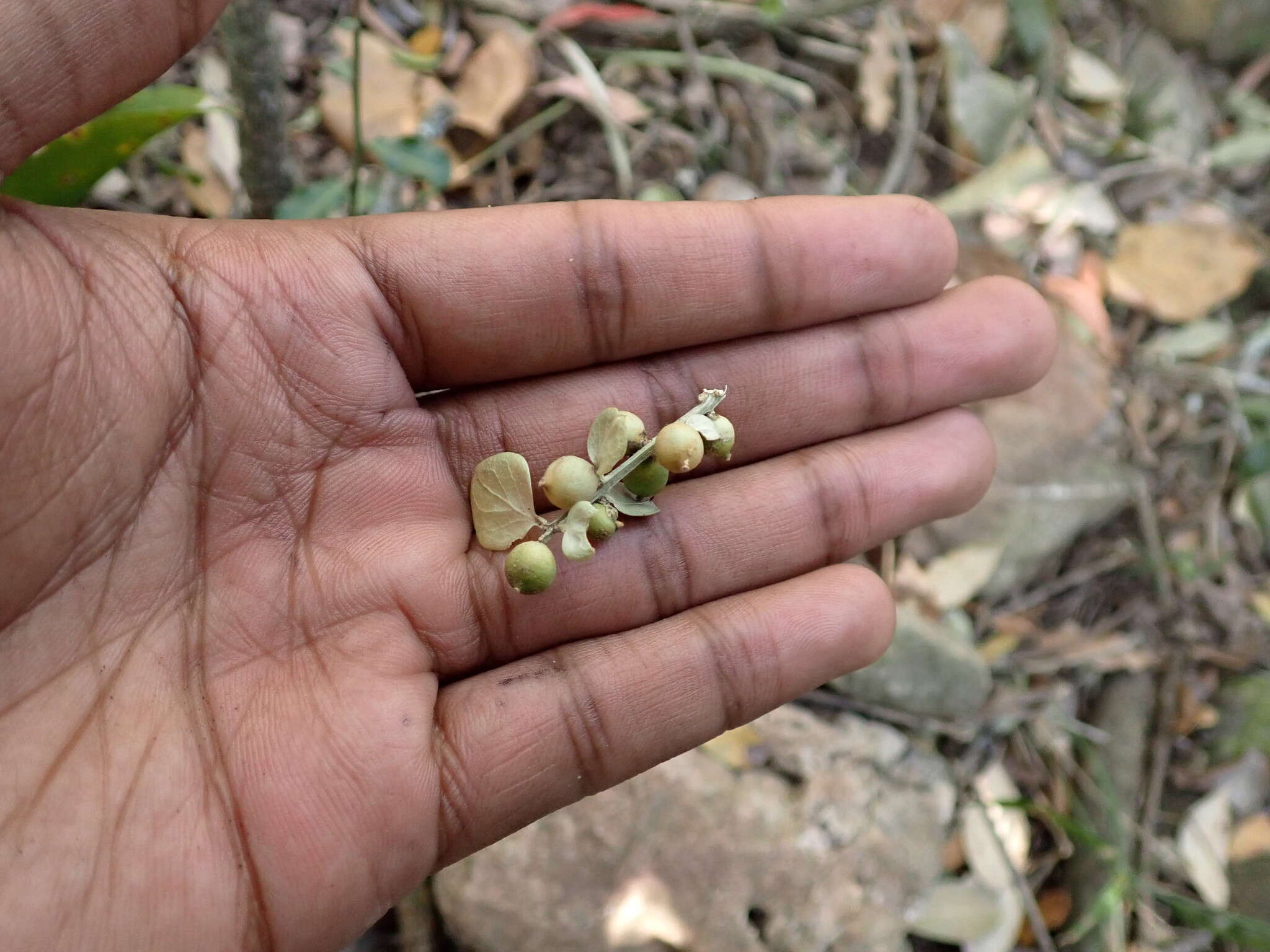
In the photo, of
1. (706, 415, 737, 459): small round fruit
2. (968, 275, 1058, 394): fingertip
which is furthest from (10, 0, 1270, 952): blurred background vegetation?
(706, 415, 737, 459): small round fruit

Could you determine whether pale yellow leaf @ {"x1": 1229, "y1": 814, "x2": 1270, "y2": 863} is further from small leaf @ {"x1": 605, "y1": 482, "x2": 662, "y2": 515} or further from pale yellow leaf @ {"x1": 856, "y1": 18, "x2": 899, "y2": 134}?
pale yellow leaf @ {"x1": 856, "y1": 18, "x2": 899, "y2": 134}

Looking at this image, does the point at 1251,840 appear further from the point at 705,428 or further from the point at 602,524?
the point at 602,524

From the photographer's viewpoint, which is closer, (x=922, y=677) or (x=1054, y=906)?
(x=922, y=677)

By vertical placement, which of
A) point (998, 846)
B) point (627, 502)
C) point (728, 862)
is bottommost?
point (998, 846)

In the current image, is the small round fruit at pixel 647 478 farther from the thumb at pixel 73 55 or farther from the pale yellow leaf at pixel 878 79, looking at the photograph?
the pale yellow leaf at pixel 878 79

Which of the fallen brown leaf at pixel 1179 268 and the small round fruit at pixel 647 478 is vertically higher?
the small round fruit at pixel 647 478

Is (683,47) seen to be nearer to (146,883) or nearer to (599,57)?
(599,57)

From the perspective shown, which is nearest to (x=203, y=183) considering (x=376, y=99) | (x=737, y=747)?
(x=376, y=99)

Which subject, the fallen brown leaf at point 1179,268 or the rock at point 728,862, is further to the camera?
the fallen brown leaf at point 1179,268

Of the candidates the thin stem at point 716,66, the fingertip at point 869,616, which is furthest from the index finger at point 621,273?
the thin stem at point 716,66
